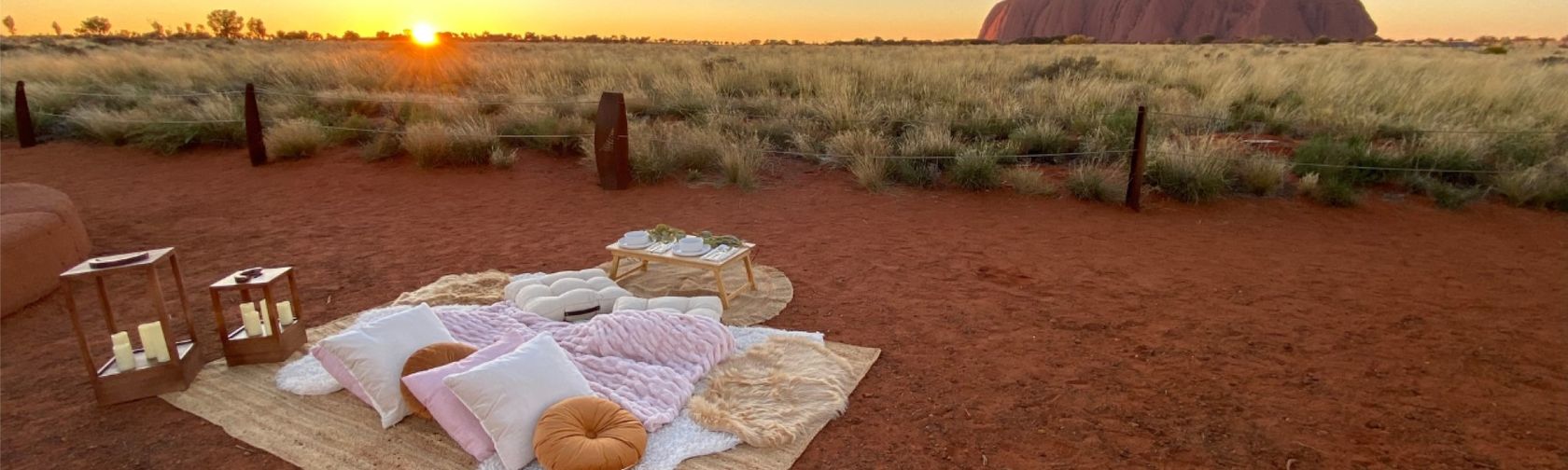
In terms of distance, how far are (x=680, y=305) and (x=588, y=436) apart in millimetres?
1570

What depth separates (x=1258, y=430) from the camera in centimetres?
355

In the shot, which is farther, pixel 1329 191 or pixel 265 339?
pixel 1329 191

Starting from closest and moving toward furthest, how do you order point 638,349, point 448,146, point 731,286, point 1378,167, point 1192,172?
point 638,349, point 731,286, point 1192,172, point 1378,167, point 448,146

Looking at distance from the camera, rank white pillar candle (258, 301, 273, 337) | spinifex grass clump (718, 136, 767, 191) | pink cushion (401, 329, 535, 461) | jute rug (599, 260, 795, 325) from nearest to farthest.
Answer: pink cushion (401, 329, 535, 461), white pillar candle (258, 301, 273, 337), jute rug (599, 260, 795, 325), spinifex grass clump (718, 136, 767, 191)

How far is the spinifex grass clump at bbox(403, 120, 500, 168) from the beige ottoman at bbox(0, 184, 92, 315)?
13.1ft

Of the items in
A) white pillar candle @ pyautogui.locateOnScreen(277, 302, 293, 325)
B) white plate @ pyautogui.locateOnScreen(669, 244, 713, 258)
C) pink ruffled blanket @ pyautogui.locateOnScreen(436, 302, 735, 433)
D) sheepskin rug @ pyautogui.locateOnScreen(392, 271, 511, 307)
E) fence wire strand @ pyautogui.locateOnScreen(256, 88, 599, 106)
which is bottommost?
sheepskin rug @ pyautogui.locateOnScreen(392, 271, 511, 307)

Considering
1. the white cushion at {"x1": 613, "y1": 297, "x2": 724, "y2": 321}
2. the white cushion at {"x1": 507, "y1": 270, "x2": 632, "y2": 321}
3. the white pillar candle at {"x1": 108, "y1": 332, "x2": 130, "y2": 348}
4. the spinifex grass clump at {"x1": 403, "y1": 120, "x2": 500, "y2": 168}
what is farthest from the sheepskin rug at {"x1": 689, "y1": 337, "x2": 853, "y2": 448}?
the spinifex grass clump at {"x1": 403, "y1": 120, "x2": 500, "y2": 168}

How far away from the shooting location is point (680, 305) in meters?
4.70

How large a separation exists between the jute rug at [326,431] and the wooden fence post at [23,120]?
36.1 ft

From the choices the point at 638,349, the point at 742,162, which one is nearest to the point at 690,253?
the point at 638,349

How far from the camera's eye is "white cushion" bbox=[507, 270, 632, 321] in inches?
186

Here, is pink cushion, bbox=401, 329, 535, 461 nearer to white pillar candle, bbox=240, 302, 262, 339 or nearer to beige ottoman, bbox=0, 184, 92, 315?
white pillar candle, bbox=240, 302, 262, 339

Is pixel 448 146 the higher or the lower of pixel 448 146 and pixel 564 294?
the higher

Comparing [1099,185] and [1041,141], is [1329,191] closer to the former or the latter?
[1099,185]
